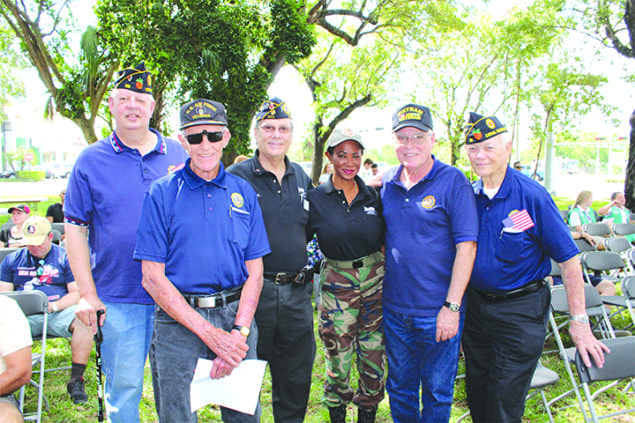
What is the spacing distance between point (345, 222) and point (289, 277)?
530 mm

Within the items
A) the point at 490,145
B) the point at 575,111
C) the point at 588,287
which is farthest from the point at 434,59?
the point at 490,145

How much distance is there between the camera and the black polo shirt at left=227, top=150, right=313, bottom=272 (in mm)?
2570

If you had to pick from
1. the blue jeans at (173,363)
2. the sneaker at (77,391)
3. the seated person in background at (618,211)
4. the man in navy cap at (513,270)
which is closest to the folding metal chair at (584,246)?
the seated person in background at (618,211)

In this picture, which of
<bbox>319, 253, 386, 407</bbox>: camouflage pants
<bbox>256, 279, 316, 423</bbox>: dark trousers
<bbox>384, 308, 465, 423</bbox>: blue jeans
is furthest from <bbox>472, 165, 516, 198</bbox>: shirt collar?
<bbox>256, 279, 316, 423</bbox>: dark trousers

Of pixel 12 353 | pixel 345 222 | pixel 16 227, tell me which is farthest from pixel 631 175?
pixel 16 227

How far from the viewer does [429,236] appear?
252 cm

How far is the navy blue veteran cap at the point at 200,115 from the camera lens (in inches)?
83.7

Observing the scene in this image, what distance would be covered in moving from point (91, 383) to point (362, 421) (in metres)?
2.73

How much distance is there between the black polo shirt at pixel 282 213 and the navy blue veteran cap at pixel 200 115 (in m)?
0.56

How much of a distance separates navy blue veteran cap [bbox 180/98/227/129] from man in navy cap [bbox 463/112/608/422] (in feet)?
4.92

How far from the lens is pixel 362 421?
3.01 metres

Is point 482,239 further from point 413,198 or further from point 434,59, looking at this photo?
point 434,59

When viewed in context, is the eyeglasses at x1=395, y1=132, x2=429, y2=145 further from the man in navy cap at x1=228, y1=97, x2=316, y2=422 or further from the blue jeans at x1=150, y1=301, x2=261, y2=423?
the blue jeans at x1=150, y1=301, x2=261, y2=423

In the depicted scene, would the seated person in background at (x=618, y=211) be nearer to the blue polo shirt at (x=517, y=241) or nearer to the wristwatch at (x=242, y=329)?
the blue polo shirt at (x=517, y=241)
